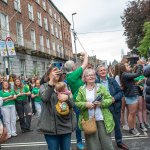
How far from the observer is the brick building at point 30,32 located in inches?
1048

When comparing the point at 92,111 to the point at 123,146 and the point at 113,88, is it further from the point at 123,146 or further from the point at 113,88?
the point at 123,146

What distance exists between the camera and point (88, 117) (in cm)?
528

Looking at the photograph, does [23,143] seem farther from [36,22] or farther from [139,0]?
[139,0]

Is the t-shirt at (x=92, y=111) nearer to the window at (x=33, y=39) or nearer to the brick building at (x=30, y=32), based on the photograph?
the brick building at (x=30, y=32)

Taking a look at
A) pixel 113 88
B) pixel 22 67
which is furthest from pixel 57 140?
pixel 22 67

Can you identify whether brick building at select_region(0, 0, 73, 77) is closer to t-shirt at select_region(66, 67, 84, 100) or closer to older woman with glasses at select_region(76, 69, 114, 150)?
t-shirt at select_region(66, 67, 84, 100)

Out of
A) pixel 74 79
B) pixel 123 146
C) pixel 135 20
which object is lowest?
pixel 123 146

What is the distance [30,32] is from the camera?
108 feet

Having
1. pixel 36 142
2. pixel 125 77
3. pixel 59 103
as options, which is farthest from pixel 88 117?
pixel 36 142

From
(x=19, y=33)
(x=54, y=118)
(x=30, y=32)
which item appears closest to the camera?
(x=54, y=118)

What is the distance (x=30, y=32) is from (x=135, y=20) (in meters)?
12.1

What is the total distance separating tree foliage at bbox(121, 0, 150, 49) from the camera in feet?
117

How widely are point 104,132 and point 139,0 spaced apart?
33407mm

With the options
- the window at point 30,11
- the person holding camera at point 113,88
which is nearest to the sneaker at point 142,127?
the person holding camera at point 113,88
